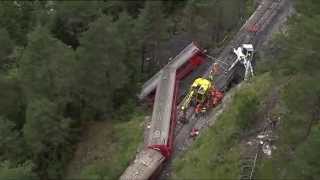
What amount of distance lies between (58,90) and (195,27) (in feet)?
66.2

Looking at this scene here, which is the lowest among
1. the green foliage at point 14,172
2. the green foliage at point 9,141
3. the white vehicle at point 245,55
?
the green foliage at point 14,172

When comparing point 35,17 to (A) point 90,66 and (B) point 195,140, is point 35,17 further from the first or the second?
(B) point 195,140

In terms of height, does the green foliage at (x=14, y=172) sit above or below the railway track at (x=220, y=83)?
below

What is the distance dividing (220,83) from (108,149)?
1330 centimetres

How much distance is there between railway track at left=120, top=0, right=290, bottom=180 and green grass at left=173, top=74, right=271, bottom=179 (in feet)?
5.59

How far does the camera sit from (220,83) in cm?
5206

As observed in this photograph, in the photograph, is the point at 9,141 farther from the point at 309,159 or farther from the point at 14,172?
the point at 309,159

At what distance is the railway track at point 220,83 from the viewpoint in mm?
39719

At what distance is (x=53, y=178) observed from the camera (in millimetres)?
45250

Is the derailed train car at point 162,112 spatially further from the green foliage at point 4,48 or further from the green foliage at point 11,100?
the green foliage at point 4,48

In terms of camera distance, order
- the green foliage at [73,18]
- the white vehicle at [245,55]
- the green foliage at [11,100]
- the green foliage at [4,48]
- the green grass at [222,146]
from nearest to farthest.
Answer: the green grass at [222,146], the green foliage at [11,100], the white vehicle at [245,55], the green foliage at [4,48], the green foliage at [73,18]

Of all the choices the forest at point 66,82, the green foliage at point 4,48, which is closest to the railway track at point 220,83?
the forest at point 66,82

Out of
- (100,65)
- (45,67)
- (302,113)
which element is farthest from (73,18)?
(302,113)

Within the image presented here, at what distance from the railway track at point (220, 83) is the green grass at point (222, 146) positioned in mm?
1702
